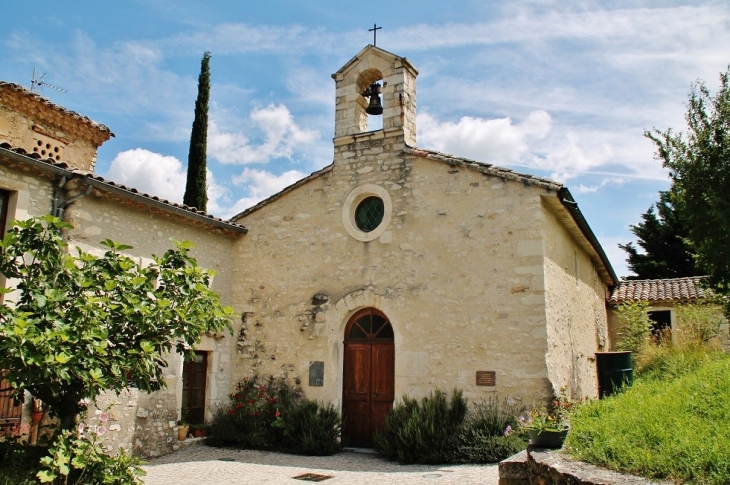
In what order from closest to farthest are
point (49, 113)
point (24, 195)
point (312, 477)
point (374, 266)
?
point (24, 195) < point (312, 477) < point (374, 266) < point (49, 113)

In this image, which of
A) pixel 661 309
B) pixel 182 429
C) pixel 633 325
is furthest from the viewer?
pixel 661 309

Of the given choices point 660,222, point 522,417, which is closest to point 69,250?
point 522,417

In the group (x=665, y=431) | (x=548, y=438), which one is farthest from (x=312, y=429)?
(x=665, y=431)

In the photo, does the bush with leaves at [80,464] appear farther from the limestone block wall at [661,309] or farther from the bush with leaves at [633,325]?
the limestone block wall at [661,309]

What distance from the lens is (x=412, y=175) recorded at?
10695 mm

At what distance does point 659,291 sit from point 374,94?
11.4 m

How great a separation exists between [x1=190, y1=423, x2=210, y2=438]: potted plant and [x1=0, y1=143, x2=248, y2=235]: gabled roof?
12.0 ft

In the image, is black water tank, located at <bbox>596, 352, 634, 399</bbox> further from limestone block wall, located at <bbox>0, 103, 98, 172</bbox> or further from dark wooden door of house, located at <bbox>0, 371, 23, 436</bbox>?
limestone block wall, located at <bbox>0, 103, 98, 172</bbox>

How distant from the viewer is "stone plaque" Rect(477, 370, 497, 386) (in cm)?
933

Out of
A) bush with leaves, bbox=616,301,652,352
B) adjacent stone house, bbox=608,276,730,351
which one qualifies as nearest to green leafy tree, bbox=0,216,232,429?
bush with leaves, bbox=616,301,652,352

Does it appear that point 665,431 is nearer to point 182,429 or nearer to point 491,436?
point 491,436

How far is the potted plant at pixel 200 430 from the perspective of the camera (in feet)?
34.3

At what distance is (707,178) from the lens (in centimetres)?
1084

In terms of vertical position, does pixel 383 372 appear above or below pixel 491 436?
above
